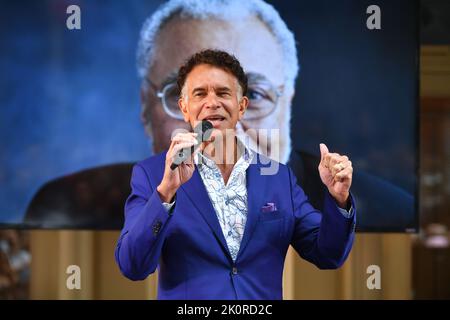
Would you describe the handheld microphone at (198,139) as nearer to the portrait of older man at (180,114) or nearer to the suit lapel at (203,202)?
the suit lapel at (203,202)

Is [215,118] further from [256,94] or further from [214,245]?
[256,94]

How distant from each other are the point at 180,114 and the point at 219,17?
0.44 m

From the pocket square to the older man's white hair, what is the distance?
4.05 ft

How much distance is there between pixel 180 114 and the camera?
10.4 ft

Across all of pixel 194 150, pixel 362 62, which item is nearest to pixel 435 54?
pixel 362 62

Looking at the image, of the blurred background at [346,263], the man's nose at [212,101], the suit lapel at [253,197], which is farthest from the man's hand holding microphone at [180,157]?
the blurred background at [346,263]

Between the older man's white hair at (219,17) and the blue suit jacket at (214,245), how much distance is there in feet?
3.97

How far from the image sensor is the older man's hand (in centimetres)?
184

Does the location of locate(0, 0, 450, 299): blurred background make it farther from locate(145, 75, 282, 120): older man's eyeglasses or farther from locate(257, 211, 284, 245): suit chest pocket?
locate(257, 211, 284, 245): suit chest pocket

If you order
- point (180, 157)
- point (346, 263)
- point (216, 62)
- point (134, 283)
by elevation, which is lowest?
point (134, 283)

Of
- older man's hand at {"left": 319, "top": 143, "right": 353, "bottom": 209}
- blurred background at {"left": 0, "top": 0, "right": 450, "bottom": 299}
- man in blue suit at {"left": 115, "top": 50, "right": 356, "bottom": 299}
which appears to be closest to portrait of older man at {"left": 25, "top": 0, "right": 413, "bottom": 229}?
blurred background at {"left": 0, "top": 0, "right": 450, "bottom": 299}

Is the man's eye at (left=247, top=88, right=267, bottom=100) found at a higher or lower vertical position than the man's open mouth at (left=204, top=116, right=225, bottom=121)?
higher

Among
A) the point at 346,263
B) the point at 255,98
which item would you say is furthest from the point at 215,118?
the point at 346,263
